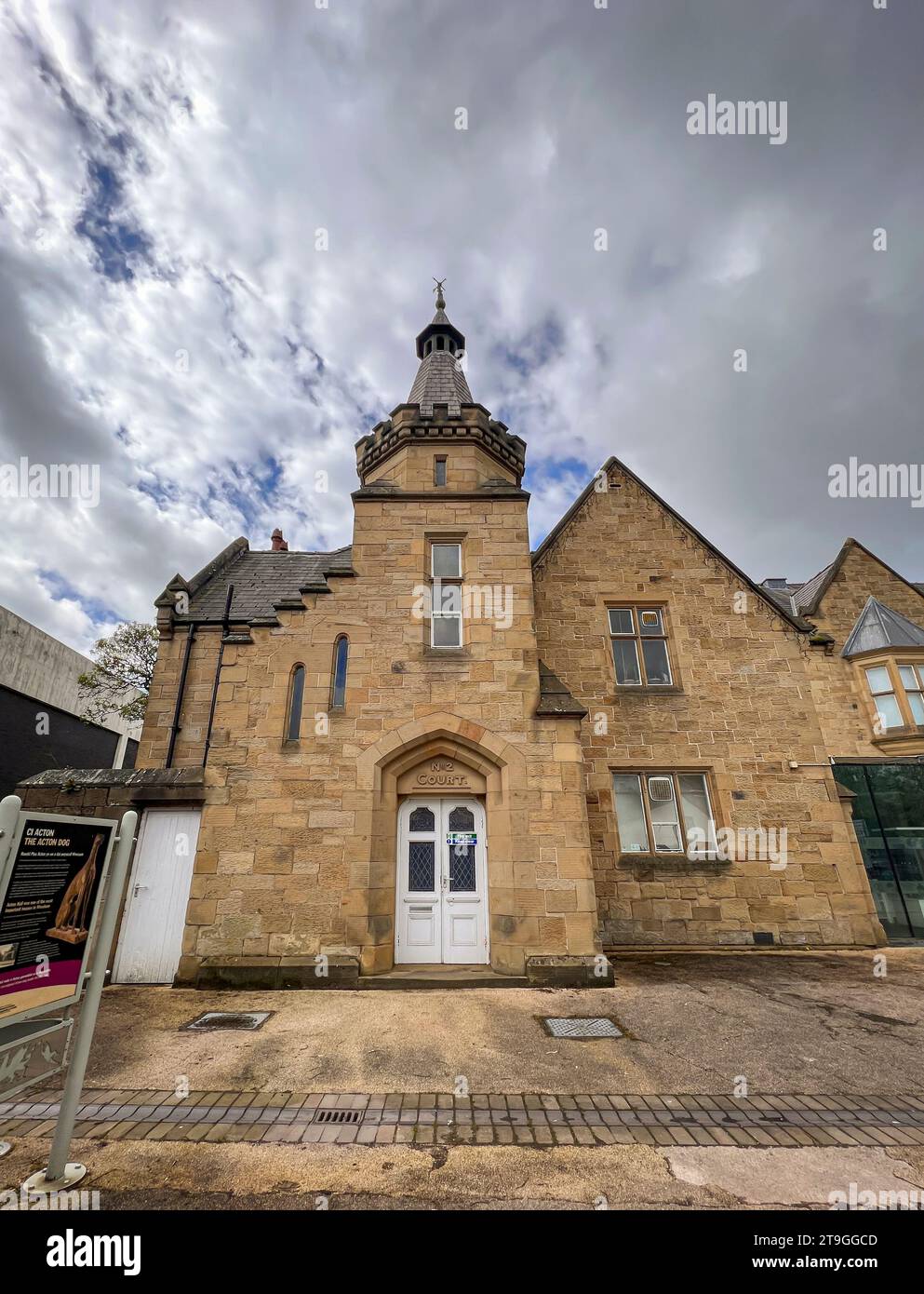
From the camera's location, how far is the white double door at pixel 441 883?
7785mm

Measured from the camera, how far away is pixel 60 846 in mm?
3225

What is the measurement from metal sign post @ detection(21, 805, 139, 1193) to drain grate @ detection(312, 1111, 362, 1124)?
56.9 inches

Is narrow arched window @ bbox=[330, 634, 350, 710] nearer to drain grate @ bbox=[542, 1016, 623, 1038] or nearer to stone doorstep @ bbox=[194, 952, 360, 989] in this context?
stone doorstep @ bbox=[194, 952, 360, 989]

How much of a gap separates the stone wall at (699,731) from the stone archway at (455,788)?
10.9 ft

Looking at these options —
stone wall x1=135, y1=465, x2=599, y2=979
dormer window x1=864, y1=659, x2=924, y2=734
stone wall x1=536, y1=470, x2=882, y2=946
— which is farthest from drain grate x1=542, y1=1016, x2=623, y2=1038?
dormer window x1=864, y1=659, x2=924, y2=734

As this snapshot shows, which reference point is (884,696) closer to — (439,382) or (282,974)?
(439,382)

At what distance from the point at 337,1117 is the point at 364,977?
3432 millimetres

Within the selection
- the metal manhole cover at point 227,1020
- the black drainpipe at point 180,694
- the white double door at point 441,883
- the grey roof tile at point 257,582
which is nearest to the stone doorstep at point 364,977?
the white double door at point 441,883

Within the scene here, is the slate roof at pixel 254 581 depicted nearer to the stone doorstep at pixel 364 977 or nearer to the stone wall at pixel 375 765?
the stone wall at pixel 375 765

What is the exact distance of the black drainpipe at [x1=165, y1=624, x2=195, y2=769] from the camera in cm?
1077

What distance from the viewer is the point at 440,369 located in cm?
1310

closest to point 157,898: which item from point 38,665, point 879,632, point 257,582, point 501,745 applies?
point 501,745
